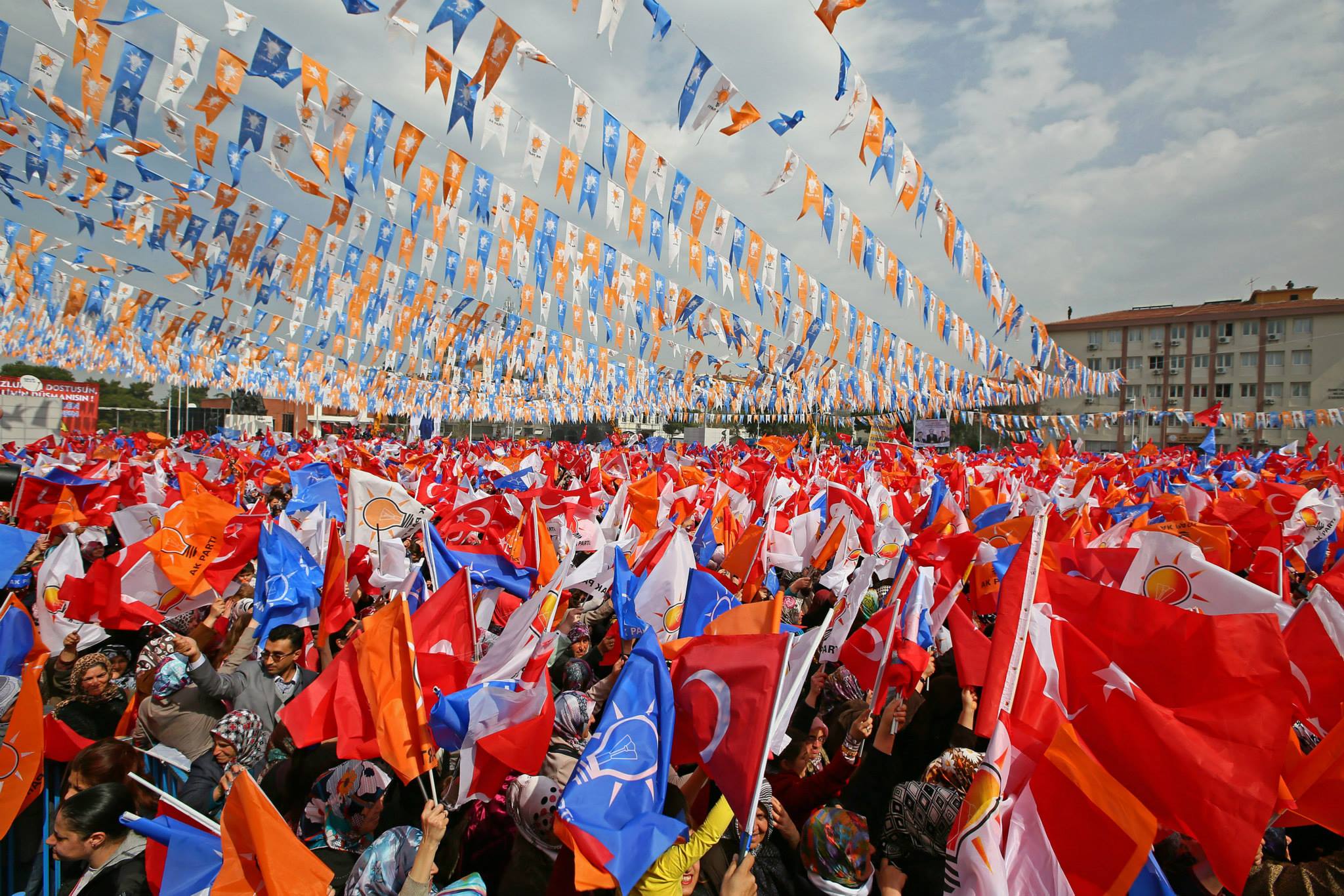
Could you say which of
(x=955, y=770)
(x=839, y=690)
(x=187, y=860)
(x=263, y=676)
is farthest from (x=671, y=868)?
(x=263, y=676)

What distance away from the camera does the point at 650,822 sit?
269 cm

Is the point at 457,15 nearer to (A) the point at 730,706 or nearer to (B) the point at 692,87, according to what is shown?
(B) the point at 692,87

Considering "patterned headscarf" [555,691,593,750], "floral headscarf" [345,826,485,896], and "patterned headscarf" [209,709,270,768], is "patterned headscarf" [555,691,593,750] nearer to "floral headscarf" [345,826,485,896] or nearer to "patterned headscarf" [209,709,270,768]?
"floral headscarf" [345,826,485,896]

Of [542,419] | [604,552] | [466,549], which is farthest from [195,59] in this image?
[542,419]

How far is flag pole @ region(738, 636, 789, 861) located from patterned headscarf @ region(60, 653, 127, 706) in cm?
410

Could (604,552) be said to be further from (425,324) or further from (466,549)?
(425,324)

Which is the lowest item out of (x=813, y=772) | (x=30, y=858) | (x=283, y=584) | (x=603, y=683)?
(x=30, y=858)

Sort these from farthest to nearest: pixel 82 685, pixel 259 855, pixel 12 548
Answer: pixel 12 548
pixel 82 685
pixel 259 855

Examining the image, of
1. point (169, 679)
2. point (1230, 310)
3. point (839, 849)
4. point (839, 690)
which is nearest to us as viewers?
point (839, 849)

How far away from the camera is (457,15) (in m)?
6.59

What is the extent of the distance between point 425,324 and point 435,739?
19.6 meters

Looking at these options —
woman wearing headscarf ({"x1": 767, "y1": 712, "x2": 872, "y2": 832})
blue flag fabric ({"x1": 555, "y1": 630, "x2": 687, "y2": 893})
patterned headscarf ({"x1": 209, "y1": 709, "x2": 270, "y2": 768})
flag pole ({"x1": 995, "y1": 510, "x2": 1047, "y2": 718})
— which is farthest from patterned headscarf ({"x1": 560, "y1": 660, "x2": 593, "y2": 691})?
flag pole ({"x1": 995, "y1": 510, "x2": 1047, "y2": 718})

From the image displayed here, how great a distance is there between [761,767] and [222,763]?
287cm

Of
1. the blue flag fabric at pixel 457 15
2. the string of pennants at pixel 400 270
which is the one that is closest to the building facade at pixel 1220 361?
the string of pennants at pixel 400 270
